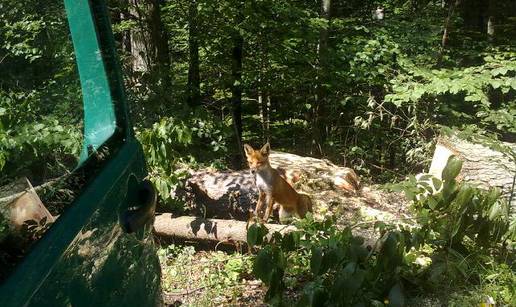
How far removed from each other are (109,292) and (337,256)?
7.18 ft

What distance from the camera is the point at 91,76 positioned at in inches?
68.4

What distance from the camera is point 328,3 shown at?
29.1 feet

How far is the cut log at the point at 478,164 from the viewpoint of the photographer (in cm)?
550

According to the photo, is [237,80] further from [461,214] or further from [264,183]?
[461,214]

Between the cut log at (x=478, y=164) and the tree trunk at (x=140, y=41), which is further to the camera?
the tree trunk at (x=140, y=41)

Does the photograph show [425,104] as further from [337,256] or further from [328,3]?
[337,256]

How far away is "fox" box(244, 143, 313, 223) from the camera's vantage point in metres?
5.71

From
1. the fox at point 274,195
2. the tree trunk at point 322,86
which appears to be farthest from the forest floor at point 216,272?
the tree trunk at point 322,86

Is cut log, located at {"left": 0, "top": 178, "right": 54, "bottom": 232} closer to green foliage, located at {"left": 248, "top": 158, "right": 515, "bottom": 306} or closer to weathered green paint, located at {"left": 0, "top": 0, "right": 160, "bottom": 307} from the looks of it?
weathered green paint, located at {"left": 0, "top": 0, "right": 160, "bottom": 307}

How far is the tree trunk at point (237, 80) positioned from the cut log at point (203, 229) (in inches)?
133

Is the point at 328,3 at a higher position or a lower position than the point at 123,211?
lower

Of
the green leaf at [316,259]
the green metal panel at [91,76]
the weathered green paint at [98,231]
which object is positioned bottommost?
the green leaf at [316,259]

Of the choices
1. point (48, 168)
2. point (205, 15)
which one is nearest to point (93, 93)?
point (48, 168)

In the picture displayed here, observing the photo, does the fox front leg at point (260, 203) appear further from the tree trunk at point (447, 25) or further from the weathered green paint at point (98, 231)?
the tree trunk at point (447, 25)
